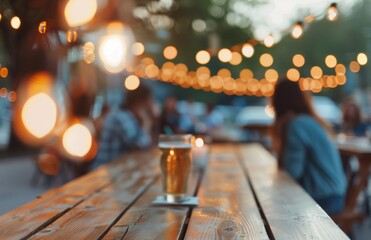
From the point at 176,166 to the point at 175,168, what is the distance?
0.04 ft

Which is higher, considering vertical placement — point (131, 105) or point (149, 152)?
point (131, 105)

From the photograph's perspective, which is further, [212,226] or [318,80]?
[318,80]

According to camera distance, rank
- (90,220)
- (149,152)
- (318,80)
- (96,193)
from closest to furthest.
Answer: (90,220) < (96,193) < (149,152) < (318,80)

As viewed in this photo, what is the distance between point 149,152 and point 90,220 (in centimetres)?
293

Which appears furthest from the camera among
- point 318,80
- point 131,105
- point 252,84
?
point 252,84

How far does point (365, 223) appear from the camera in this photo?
18.2 feet

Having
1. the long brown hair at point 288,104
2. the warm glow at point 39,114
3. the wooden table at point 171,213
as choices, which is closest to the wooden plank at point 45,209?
the wooden table at point 171,213

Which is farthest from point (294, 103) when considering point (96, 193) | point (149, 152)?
point (96, 193)

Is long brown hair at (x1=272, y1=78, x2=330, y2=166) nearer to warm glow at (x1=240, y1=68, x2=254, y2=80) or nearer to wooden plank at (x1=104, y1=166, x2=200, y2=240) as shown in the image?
wooden plank at (x1=104, y1=166, x2=200, y2=240)

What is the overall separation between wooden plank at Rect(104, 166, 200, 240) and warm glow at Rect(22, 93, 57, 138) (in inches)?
139

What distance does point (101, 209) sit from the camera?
6.28 ft

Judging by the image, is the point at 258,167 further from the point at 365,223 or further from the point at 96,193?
the point at 365,223

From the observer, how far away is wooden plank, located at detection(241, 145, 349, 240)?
1513mm

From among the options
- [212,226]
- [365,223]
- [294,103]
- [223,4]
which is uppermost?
[223,4]
